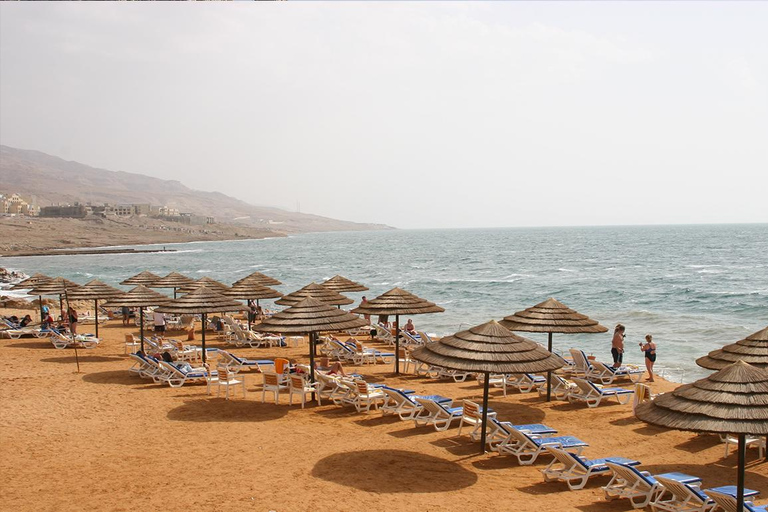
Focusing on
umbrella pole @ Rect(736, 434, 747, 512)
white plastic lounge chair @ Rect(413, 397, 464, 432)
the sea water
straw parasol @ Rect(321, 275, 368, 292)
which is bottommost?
the sea water

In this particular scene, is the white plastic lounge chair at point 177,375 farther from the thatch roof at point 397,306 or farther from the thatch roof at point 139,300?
the thatch roof at point 397,306

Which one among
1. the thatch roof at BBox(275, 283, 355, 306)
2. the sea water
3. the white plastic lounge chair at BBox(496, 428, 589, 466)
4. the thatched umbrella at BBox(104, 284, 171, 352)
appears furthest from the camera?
the sea water

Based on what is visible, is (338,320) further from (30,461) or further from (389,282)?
(389,282)

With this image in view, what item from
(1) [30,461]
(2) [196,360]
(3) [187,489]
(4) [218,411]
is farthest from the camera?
(2) [196,360]

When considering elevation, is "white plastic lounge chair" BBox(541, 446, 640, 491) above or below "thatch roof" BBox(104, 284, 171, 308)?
below

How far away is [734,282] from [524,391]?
3940cm

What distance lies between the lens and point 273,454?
29.2 ft

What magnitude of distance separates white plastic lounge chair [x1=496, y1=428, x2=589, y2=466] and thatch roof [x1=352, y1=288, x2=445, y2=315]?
17.4ft

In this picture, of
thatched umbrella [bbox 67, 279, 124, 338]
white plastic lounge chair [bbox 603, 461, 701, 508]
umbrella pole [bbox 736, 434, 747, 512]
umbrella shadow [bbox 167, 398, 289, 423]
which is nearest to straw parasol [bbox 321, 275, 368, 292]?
thatched umbrella [bbox 67, 279, 124, 338]

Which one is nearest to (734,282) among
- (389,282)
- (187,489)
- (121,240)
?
(389,282)

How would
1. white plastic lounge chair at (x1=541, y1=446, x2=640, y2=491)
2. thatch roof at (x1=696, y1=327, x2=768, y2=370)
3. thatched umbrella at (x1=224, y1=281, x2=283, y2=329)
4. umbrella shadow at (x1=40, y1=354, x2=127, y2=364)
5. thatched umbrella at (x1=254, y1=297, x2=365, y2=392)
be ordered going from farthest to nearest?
thatched umbrella at (x1=224, y1=281, x2=283, y2=329)
umbrella shadow at (x1=40, y1=354, x2=127, y2=364)
thatched umbrella at (x1=254, y1=297, x2=365, y2=392)
thatch roof at (x1=696, y1=327, x2=768, y2=370)
white plastic lounge chair at (x1=541, y1=446, x2=640, y2=491)

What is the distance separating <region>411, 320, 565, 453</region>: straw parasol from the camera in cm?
841

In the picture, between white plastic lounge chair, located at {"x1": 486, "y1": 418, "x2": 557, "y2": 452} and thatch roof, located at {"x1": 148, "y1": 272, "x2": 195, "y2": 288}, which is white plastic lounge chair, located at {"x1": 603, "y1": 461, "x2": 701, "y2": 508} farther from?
thatch roof, located at {"x1": 148, "y1": 272, "x2": 195, "y2": 288}

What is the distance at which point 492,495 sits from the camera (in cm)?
754
